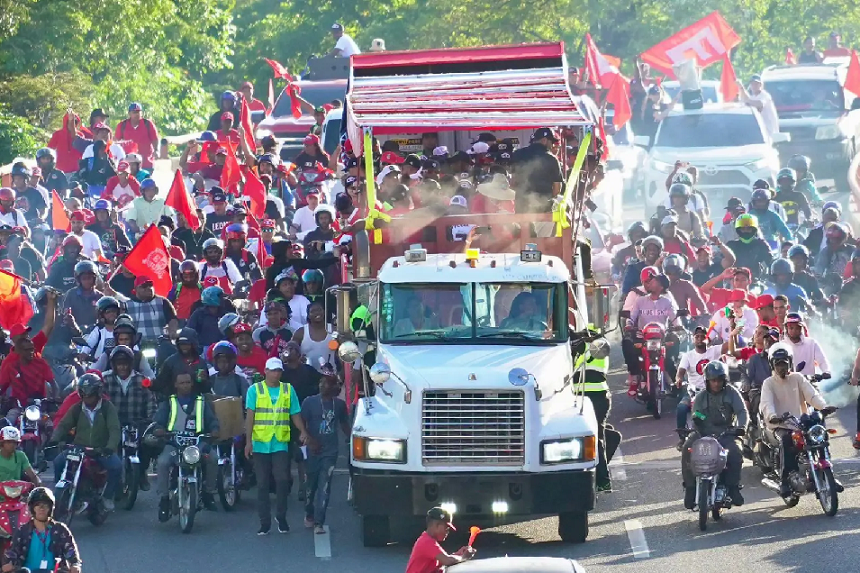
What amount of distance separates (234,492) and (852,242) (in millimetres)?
11190

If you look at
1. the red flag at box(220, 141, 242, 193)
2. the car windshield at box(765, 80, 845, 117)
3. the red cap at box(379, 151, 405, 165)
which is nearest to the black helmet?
the red cap at box(379, 151, 405, 165)

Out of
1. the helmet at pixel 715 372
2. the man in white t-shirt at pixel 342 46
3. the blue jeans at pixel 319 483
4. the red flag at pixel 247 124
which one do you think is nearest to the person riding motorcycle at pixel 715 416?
the helmet at pixel 715 372

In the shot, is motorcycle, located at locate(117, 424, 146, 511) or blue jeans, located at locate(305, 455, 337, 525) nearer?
blue jeans, located at locate(305, 455, 337, 525)

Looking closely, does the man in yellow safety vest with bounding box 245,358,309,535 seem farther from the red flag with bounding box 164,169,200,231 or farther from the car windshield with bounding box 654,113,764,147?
the car windshield with bounding box 654,113,764,147

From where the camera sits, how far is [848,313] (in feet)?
84.3

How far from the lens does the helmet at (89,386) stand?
1918cm

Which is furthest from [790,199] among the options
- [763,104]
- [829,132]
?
[829,132]

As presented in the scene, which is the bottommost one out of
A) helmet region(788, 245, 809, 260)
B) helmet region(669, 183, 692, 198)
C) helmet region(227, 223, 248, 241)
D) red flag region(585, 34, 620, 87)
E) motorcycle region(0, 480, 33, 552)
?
motorcycle region(0, 480, 33, 552)

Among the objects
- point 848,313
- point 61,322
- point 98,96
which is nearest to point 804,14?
point 98,96

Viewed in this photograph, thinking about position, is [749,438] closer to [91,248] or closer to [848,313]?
[848,313]

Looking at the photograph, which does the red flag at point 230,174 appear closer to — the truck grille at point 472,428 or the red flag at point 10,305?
the red flag at point 10,305

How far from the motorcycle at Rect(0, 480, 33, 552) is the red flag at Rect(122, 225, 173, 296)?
679 cm

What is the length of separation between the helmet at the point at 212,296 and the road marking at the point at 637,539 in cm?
584

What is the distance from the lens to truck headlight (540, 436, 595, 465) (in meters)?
17.1
